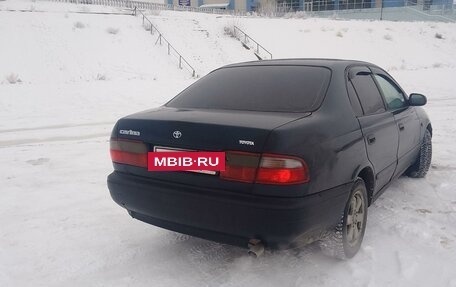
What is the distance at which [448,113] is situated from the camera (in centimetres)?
930

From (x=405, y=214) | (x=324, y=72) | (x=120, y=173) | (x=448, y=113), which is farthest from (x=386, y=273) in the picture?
(x=448, y=113)

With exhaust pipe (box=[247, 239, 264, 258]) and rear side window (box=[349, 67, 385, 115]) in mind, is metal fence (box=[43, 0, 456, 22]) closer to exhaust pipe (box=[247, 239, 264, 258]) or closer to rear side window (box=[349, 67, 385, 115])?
rear side window (box=[349, 67, 385, 115])

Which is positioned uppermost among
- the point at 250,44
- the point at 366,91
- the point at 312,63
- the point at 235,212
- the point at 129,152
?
the point at 312,63

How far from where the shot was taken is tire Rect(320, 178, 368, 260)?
2844 millimetres

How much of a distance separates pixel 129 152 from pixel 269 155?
1146 mm

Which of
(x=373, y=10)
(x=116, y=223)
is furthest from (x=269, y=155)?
(x=373, y=10)

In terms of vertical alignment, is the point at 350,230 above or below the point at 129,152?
below

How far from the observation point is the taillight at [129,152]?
286 centimetres

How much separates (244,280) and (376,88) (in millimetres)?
2175

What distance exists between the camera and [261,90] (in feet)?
10.3

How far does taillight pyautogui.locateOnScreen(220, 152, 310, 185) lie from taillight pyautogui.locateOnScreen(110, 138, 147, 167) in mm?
801

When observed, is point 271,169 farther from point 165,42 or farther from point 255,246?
point 165,42

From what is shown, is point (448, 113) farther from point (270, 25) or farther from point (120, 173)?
point (270, 25)

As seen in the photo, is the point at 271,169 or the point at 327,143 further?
the point at 327,143
